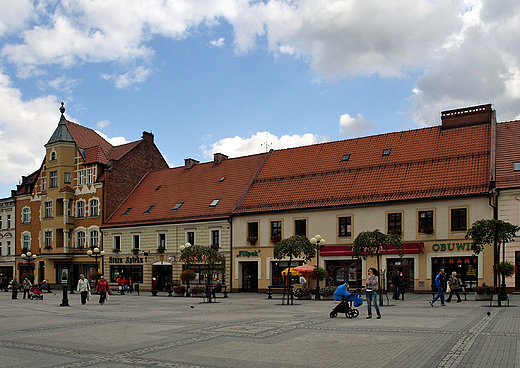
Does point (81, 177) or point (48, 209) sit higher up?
point (81, 177)

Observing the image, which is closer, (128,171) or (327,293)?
(327,293)

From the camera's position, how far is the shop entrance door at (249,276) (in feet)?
134

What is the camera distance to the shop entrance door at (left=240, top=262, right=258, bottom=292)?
40.8m

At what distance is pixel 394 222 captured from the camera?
114ft

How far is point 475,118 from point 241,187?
18809 mm

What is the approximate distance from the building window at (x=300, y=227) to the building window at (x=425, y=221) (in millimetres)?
8323

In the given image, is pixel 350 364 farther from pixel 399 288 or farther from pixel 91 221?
pixel 91 221

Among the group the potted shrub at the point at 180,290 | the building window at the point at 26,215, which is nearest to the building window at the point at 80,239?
the building window at the point at 26,215

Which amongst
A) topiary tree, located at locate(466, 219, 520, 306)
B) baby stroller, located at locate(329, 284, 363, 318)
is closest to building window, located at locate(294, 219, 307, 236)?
topiary tree, located at locate(466, 219, 520, 306)

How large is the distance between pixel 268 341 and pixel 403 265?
22.9m

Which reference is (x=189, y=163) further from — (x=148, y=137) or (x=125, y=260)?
(x=125, y=260)

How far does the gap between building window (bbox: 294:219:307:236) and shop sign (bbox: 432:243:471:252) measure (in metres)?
9.27

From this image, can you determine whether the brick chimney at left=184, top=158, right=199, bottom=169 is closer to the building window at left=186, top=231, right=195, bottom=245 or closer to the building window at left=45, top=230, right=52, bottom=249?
the building window at left=186, top=231, right=195, bottom=245

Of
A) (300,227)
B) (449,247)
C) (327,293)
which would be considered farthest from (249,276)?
(449,247)
